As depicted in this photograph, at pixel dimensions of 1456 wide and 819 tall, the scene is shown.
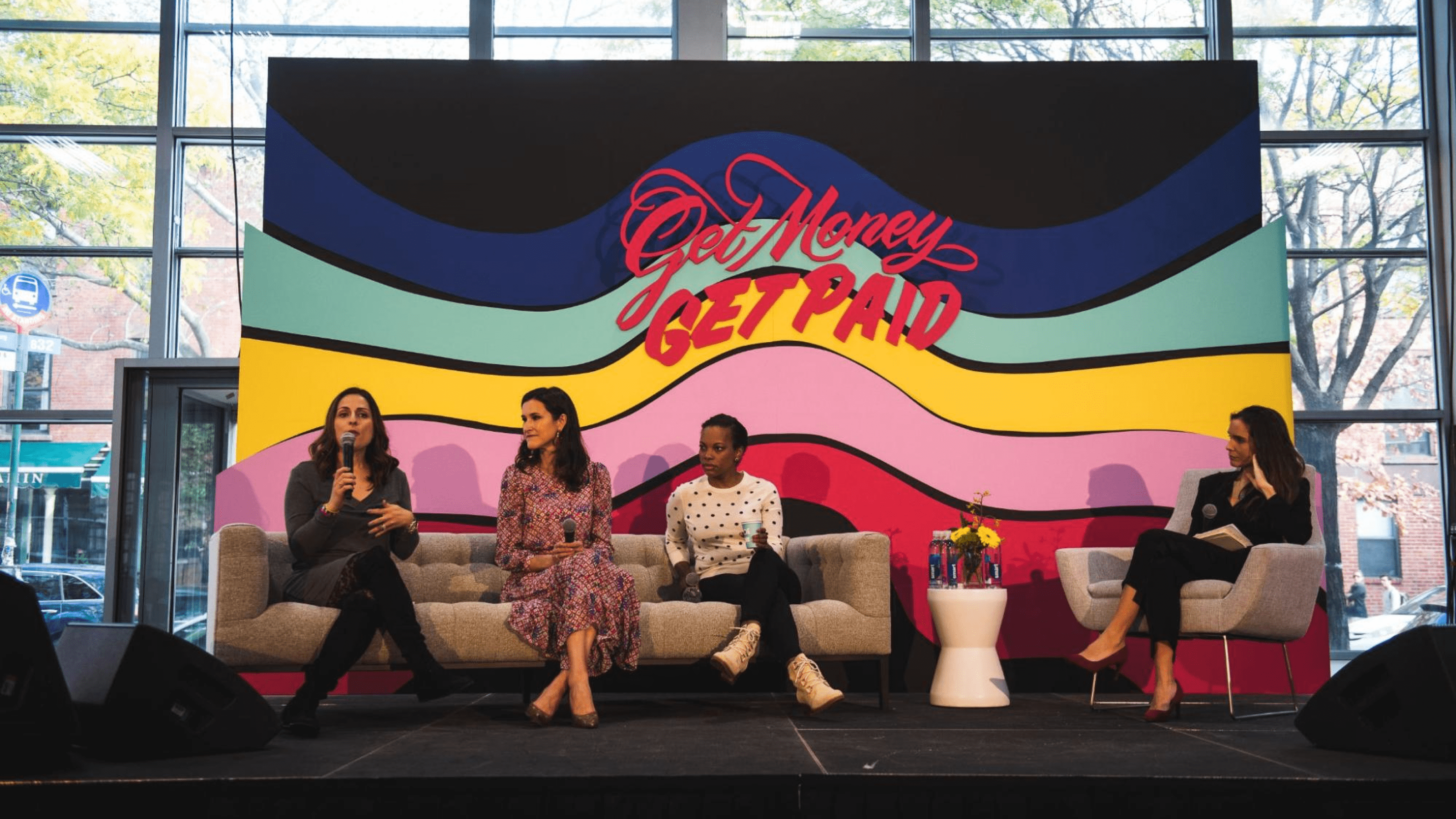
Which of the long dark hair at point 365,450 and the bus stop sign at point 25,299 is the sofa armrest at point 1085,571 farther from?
the bus stop sign at point 25,299

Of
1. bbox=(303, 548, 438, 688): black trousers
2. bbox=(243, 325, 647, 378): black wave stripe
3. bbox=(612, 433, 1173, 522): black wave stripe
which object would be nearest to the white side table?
bbox=(612, 433, 1173, 522): black wave stripe

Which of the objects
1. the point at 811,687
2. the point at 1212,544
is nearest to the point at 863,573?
the point at 811,687

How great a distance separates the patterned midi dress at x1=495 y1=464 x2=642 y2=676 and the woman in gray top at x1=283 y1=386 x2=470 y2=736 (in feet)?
1.04

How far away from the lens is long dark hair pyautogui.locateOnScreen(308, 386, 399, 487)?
420cm

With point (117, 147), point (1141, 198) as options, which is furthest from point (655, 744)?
point (117, 147)

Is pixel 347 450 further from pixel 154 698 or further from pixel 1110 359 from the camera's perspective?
pixel 1110 359

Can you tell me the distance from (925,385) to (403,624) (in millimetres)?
2599

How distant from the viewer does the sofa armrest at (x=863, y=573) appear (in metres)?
4.37

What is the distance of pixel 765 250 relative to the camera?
545 centimetres

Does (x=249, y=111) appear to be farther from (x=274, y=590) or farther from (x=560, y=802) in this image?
(x=560, y=802)

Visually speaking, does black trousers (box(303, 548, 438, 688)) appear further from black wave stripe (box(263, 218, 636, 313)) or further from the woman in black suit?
the woman in black suit

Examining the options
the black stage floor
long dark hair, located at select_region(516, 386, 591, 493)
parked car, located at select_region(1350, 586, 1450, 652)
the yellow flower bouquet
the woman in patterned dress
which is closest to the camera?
the black stage floor

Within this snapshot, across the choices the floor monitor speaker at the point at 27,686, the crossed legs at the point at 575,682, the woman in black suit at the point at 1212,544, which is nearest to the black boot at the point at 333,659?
the crossed legs at the point at 575,682

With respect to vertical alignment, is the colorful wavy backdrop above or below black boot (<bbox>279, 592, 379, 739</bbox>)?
above
